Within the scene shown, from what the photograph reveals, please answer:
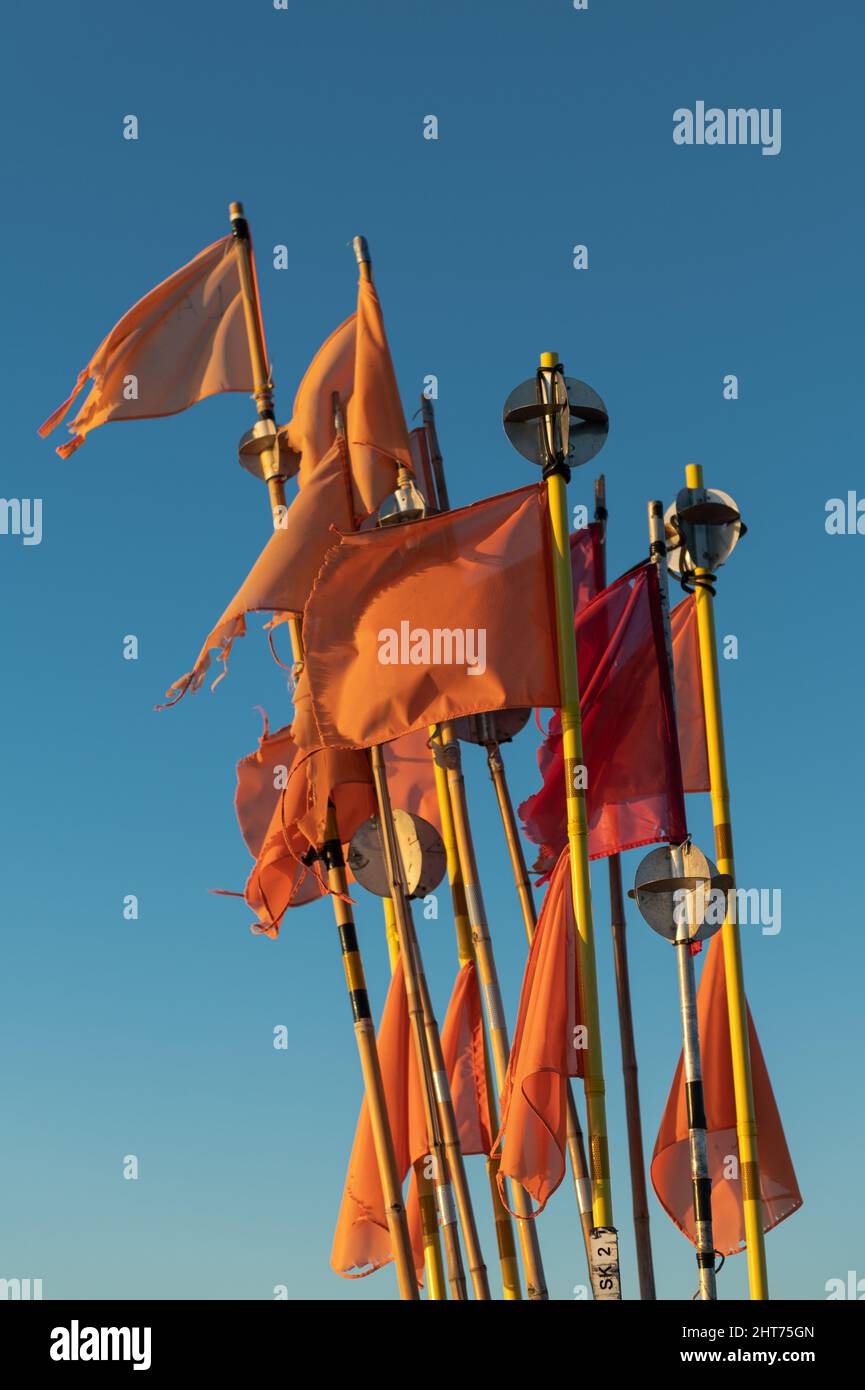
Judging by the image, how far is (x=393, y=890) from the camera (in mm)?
18359

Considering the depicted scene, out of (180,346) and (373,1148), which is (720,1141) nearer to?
(373,1148)

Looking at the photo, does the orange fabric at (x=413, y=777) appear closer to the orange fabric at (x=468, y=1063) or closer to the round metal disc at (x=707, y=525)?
the orange fabric at (x=468, y=1063)

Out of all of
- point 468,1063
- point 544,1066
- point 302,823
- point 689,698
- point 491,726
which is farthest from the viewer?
point 689,698

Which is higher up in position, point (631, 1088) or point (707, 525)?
point (707, 525)

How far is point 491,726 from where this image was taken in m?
20.3

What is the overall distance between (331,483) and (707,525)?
12.1 ft

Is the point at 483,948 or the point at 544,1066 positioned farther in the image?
the point at 483,948

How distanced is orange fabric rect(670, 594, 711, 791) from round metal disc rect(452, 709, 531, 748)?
1880mm

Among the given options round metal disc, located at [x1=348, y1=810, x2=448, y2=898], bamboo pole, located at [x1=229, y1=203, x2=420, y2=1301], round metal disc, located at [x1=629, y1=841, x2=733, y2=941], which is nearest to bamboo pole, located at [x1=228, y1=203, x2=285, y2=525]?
bamboo pole, located at [x1=229, y1=203, x2=420, y2=1301]

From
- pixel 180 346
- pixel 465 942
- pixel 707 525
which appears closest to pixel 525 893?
pixel 465 942

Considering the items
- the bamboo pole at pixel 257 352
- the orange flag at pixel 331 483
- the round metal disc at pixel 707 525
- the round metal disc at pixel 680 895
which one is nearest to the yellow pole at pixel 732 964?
the round metal disc at pixel 707 525
